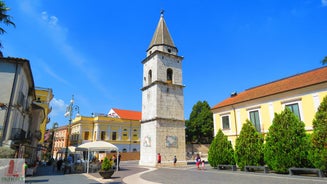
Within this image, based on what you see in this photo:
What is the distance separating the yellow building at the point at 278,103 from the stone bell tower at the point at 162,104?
544cm

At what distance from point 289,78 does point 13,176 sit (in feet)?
83.4

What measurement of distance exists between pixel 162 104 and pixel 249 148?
1251 centimetres

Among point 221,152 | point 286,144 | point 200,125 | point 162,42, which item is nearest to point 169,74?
point 162,42

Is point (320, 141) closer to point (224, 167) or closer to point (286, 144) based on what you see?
point (286, 144)

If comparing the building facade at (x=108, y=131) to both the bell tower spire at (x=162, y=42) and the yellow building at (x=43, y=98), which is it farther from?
the bell tower spire at (x=162, y=42)

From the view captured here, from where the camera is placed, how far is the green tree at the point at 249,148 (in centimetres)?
1681

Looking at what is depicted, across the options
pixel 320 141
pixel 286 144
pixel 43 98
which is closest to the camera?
pixel 320 141

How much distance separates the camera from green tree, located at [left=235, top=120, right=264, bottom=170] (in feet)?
55.2

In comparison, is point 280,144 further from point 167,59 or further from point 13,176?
point 167,59

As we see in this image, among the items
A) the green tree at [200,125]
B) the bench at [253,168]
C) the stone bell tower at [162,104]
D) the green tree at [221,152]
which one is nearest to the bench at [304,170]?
the bench at [253,168]

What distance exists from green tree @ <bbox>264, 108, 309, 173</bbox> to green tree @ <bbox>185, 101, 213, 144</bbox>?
32287mm

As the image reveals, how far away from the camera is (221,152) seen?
19.2 m

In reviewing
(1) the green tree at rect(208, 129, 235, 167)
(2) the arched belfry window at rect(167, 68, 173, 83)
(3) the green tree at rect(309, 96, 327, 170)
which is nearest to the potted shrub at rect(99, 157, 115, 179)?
(1) the green tree at rect(208, 129, 235, 167)

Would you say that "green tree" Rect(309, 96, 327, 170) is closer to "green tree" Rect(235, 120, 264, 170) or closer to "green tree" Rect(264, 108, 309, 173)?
"green tree" Rect(264, 108, 309, 173)
